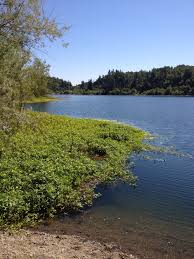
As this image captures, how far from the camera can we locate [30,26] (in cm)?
1772

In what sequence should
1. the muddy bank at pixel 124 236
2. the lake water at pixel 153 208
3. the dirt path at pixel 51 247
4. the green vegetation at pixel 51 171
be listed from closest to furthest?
1. the dirt path at pixel 51 247
2. the muddy bank at pixel 124 236
3. the lake water at pixel 153 208
4. the green vegetation at pixel 51 171

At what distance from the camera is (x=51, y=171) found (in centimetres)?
2148

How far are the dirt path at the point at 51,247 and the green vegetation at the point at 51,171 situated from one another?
1720 millimetres

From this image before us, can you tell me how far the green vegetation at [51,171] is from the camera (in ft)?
59.1

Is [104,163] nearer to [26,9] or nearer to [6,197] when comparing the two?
[6,197]

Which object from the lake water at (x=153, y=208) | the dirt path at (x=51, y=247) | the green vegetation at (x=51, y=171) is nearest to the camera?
the dirt path at (x=51, y=247)

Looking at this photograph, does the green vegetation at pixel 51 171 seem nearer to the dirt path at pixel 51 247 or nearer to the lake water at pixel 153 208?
the lake water at pixel 153 208

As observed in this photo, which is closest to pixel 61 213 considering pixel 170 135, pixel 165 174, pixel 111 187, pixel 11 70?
pixel 111 187

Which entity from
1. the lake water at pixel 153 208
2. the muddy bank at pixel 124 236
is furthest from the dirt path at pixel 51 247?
the lake water at pixel 153 208

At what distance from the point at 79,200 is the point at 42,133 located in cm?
1672

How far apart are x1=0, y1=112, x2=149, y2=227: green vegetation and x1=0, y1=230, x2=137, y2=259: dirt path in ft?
5.64

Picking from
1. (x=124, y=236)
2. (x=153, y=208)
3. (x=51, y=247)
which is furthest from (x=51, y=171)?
(x=51, y=247)

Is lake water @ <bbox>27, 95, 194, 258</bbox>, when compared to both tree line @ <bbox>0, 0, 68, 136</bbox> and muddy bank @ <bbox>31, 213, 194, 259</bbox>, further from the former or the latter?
tree line @ <bbox>0, 0, 68, 136</bbox>

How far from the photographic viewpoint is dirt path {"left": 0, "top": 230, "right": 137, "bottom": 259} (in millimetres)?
13336
